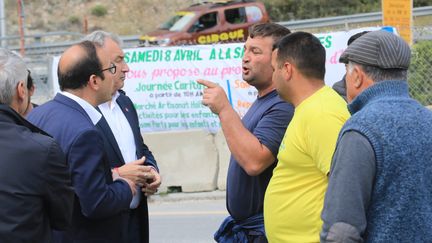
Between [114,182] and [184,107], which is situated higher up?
[114,182]

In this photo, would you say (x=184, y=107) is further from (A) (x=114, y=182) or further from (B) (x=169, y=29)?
(B) (x=169, y=29)

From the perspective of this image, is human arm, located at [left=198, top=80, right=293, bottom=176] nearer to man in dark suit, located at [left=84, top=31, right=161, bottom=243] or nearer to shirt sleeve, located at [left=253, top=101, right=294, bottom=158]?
shirt sleeve, located at [left=253, top=101, right=294, bottom=158]

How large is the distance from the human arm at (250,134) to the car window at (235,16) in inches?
826

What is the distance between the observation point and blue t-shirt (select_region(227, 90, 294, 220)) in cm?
411

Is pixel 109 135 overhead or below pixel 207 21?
overhead

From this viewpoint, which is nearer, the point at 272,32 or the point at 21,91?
the point at 21,91

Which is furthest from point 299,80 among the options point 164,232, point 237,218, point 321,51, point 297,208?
point 164,232

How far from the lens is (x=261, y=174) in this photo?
4.18 m

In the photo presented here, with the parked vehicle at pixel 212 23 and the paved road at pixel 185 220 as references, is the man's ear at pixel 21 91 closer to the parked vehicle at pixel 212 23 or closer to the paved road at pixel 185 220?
the paved road at pixel 185 220

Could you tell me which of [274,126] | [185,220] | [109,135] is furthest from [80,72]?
[185,220]

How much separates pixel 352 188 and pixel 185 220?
22.6ft

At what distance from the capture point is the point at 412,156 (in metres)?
2.87

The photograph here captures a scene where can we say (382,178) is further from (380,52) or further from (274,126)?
(274,126)

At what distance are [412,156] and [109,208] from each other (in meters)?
1.73
